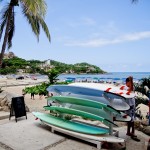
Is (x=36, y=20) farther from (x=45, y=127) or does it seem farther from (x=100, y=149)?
(x=100, y=149)

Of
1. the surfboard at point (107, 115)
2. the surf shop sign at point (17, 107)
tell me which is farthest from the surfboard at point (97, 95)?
the surf shop sign at point (17, 107)

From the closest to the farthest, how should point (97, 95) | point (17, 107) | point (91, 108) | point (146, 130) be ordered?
point (97, 95), point (91, 108), point (146, 130), point (17, 107)

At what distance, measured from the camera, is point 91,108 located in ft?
22.7

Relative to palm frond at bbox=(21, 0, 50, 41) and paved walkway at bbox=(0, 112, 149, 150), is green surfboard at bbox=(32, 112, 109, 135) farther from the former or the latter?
palm frond at bbox=(21, 0, 50, 41)

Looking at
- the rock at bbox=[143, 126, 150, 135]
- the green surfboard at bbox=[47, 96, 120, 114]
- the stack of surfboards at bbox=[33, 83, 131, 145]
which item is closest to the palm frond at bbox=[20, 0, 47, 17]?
the stack of surfboards at bbox=[33, 83, 131, 145]

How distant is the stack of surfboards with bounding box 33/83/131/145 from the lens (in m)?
6.18

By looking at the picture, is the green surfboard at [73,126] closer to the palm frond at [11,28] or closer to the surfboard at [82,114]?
the surfboard at [82,114]

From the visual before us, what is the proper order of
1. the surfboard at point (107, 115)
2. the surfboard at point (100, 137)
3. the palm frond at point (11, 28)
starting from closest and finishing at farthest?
the surfboard at point (100, 137) < the surfboard at point (107, 115) < the palm frond at point (11, 28)

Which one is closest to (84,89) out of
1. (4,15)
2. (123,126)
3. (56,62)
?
(123,126)

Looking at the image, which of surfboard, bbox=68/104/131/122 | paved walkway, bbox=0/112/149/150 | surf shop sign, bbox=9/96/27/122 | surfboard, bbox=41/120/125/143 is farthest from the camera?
surf shop sign, bbox=9/96/27/122

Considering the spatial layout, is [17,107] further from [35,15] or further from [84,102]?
[35,15]

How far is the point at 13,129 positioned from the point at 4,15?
944 centimetres

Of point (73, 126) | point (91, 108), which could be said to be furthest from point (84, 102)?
point (73, 126)

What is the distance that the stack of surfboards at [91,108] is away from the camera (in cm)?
618
